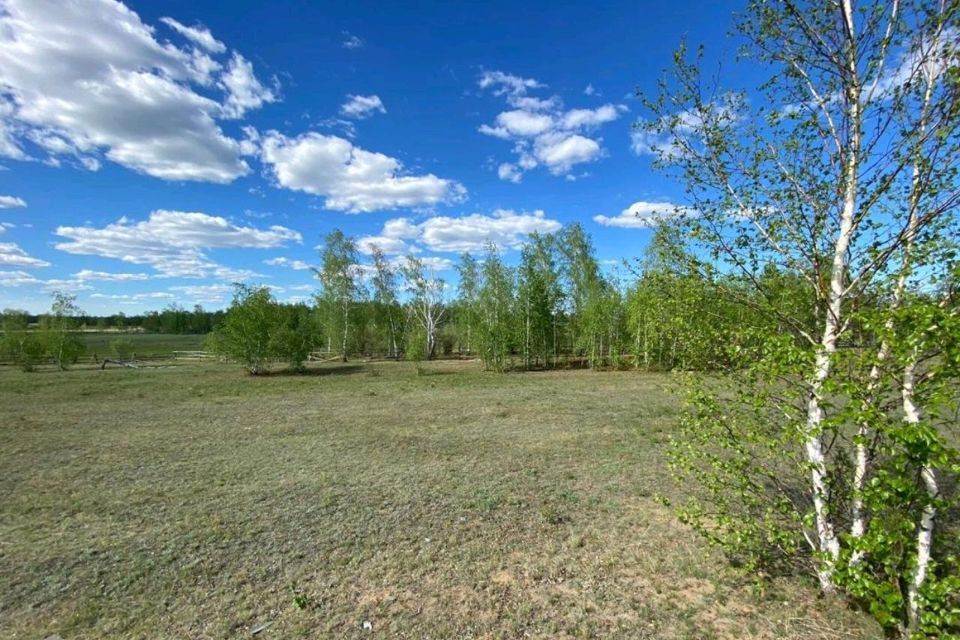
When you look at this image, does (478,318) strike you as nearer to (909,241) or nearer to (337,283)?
(337,283)

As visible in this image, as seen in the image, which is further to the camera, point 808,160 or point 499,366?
point 499,366

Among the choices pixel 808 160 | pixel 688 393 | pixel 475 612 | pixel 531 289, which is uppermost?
pixel 531 289

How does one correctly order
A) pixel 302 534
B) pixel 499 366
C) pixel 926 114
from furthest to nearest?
pixel 499 366
pixel 302 534
pixel 926 114

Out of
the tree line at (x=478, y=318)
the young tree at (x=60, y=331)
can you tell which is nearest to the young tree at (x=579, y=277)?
the tree line at (x=478, y=318)

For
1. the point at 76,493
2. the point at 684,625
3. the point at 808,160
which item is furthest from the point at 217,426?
the point at 808,160

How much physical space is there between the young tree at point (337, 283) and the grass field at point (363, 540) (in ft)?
75.0

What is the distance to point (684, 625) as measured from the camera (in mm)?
3334

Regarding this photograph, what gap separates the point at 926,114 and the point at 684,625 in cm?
400

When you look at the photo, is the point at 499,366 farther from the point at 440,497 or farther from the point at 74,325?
the point at 74,325

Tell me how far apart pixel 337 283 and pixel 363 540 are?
30.2m

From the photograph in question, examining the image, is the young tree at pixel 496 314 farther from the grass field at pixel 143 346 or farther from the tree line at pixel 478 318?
the grass field at pixel 143 346

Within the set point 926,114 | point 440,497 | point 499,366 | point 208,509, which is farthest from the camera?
point 499,366

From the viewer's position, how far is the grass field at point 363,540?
11.2 feet

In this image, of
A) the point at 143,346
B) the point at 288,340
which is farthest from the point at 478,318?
the point at 143,346
